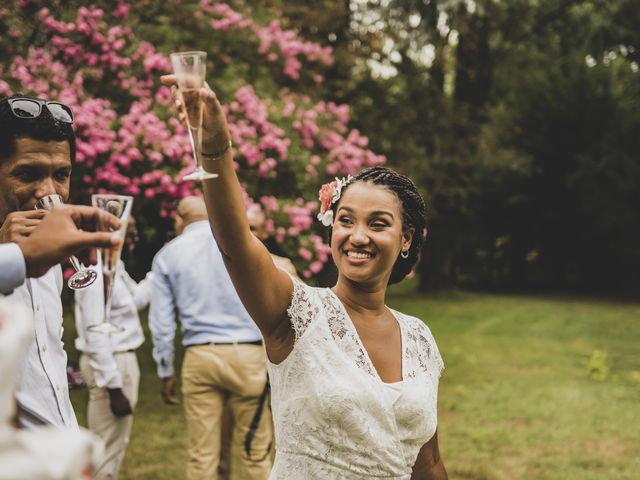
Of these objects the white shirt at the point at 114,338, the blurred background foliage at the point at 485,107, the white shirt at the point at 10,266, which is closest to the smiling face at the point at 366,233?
the white shirt at the point at 10,266

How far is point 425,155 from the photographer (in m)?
17.5

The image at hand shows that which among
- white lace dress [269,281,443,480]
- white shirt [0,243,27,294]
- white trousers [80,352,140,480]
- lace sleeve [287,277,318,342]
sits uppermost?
white shirt [0,243,27,294]

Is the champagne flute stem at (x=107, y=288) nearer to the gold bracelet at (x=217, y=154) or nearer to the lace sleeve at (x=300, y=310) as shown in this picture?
the gold bracelet at (x=217, y=154)

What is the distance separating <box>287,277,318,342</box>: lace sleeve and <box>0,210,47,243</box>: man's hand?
0.95 m

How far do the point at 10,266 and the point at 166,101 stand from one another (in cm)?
777

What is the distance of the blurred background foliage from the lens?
10945 millimetres

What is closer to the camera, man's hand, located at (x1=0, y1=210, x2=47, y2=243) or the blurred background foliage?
man's hand, located at (x1=0, y1=210, x2=47, y2=243)

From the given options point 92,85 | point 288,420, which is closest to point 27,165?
point 288,420

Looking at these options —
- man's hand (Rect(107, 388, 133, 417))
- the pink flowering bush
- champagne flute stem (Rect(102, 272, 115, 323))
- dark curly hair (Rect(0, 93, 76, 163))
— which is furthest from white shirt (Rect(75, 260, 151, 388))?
the pink flowering bush

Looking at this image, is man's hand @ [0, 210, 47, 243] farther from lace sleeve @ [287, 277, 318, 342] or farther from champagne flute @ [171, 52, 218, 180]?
lace sleeve @ [287, 277, 318, 342]

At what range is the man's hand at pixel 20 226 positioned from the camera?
153 centimetres

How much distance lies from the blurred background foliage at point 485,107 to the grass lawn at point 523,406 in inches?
117

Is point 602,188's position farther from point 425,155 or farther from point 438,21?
point 438,21

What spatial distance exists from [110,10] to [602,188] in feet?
52.5
